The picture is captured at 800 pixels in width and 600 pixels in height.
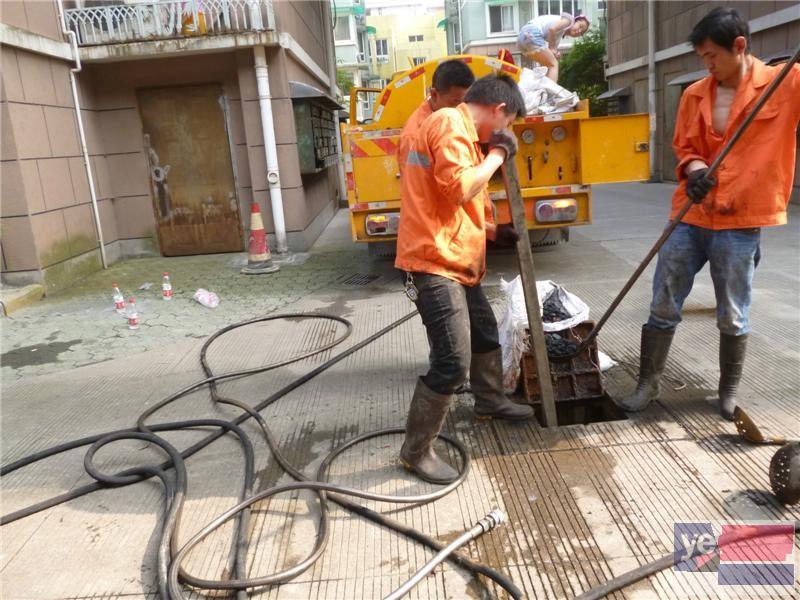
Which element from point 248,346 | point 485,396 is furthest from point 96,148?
point 485,396

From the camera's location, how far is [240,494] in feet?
9.59

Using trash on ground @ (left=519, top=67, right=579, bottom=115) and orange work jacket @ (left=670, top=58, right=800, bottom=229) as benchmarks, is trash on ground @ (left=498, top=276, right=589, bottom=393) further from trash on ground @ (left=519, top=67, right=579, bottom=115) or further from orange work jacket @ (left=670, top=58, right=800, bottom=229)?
trash on ground @ (left=519, top=67, right=579, bottom=115)

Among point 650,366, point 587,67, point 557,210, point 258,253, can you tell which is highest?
point 587,67

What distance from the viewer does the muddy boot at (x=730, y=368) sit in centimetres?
324

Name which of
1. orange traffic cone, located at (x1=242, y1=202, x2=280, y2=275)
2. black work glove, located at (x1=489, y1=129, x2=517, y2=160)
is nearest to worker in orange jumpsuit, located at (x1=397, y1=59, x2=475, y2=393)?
black work glove, located at (x1=489, y1=129, x2=517, y2=160)

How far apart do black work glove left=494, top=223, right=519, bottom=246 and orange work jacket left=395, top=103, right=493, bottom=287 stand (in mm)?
280

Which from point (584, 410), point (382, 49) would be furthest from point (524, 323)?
point (382, 49)

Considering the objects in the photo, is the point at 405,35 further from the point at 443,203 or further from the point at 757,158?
the point at 443,203

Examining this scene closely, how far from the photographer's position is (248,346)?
5.06 m

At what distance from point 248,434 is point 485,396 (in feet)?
4.27

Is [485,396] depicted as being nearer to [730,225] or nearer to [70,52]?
[730,225]

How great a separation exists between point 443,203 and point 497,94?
53 centimetres

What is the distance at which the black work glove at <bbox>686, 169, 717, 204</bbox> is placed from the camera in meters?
2.98

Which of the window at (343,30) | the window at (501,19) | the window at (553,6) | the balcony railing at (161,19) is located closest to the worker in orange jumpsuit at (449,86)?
the balcony railing at (161,19)
